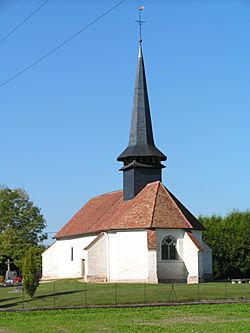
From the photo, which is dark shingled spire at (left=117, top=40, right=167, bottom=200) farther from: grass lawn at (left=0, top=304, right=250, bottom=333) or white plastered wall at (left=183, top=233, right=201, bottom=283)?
grass lawn at (left=0, top=304, right=250, bottom=333)

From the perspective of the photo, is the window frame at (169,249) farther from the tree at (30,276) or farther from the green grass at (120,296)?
the tree at (30,276)

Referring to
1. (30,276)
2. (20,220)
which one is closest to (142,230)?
(30,276)

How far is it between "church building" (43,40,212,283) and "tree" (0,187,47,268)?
23.4 meters

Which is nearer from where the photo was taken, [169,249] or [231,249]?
[169,249]

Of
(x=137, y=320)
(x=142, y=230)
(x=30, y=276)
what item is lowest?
(x=137, y=320)

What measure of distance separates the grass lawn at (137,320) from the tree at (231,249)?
28708 millimetres

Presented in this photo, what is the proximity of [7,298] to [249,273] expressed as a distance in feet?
94.5

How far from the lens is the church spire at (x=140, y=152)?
48438 millimetres

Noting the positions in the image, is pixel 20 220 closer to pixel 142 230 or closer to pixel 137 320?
pixel 142 230

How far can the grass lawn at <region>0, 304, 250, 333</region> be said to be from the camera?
66.7 ft

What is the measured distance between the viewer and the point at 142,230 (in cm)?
4406

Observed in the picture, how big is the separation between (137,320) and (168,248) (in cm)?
2114

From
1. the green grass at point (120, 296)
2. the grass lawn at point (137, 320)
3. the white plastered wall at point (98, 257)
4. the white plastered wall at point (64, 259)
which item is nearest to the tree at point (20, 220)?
the white plastered wall at point (64, 259)

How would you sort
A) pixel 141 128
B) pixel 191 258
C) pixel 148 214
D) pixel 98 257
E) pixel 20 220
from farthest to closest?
pixel 20 220 < pixel 141 128 < pixel 98 257 < pixel 148 214 < pixel 191 258
